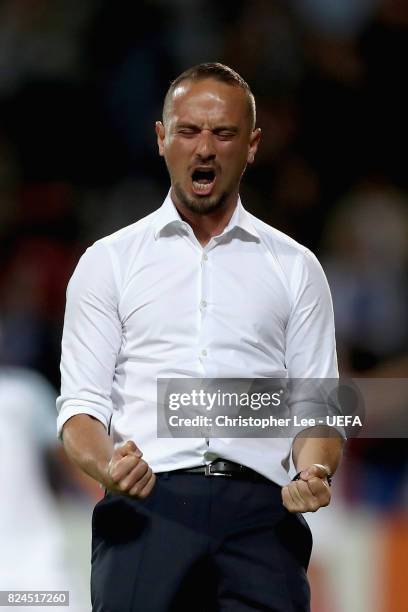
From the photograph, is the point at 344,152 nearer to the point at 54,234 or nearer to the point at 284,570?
the point at 54,234

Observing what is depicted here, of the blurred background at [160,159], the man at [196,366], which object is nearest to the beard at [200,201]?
the man at [196,366]

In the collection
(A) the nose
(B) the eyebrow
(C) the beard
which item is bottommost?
(C) the beard

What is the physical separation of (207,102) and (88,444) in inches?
21.8

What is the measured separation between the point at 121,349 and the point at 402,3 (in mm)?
2176

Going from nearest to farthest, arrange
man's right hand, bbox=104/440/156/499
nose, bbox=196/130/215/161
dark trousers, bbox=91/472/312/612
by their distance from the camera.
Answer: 1. man's right hand, bbox=104/440/156/499
2. dark trousers, bbox=91/472/312/612
3. nose, bbox=196/130/215/161

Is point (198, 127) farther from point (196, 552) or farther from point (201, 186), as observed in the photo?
point (196, 552)

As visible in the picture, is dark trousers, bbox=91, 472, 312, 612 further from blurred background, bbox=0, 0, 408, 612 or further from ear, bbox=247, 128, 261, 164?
blurred background, bbox=0, 0, 408, 612

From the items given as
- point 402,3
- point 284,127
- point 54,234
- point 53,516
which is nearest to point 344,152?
point 284,127

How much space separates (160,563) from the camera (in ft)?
5.88

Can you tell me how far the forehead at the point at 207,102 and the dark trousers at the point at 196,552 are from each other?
0.55m


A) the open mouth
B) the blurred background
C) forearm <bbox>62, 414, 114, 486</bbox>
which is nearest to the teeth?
the open mouth

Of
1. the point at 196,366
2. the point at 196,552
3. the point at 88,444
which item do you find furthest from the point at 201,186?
the point at 196,552

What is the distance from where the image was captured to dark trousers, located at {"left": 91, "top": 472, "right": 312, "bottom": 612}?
5.87ft

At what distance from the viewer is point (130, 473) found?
1.69m
